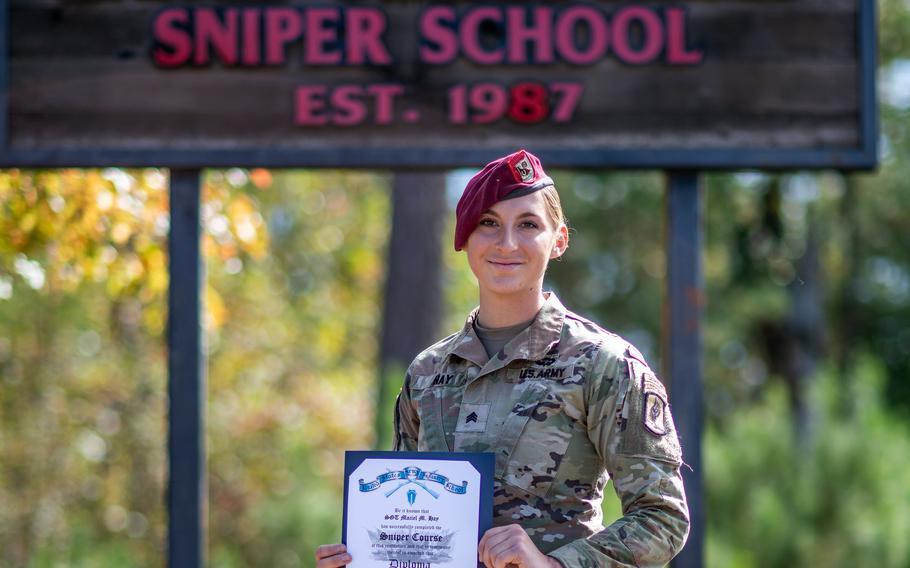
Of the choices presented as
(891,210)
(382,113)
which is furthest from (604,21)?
(891,210)

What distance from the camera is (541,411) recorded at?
7.77 ft

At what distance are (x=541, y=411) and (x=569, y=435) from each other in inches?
2.9

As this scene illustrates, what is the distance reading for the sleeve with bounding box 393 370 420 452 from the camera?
2.63m

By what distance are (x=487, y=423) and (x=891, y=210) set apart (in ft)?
53.0

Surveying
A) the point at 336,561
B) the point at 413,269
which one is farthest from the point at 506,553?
the point at 413,269

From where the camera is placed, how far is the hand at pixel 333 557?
236 centimetres

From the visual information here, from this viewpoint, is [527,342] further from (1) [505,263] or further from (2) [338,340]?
(2) [338,340]

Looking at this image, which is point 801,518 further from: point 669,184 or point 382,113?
point 382,113

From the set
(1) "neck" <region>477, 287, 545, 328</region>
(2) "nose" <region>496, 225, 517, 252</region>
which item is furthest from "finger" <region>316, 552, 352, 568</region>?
(2) "nose" <region>496, 225, 517, 252</region>

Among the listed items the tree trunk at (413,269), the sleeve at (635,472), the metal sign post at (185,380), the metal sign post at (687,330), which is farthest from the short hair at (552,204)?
the tree trunk at (413,269)

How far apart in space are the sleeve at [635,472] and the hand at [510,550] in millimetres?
62

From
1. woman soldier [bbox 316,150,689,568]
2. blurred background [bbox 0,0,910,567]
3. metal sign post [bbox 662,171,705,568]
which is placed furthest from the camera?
blurred background [bbox 0,0,910,567]

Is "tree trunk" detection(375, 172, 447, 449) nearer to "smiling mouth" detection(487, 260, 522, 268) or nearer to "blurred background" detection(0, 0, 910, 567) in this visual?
"blurred background" detection(0, 0, 910, 567)

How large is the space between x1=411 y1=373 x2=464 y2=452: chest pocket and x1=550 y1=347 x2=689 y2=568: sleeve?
0.98 feet
